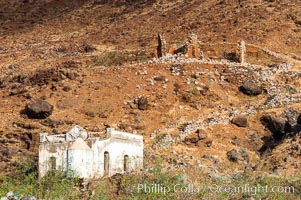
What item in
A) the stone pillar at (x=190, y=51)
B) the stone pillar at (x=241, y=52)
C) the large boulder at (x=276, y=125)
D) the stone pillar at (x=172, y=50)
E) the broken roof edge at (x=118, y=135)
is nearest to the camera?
the broken roof edge at (x=118, y=135)

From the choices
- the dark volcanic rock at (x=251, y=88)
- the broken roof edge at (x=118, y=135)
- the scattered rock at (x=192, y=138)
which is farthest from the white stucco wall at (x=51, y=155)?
the dark volcanic rock at (x=251, y=88)

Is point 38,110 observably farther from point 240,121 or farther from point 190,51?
point 190,51

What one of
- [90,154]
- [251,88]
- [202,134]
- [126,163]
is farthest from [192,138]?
[90,154]

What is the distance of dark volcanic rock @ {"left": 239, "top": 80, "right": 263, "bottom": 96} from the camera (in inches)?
1220

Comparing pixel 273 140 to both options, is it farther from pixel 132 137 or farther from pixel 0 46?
pixel 0 46

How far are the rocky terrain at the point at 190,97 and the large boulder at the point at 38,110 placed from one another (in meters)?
0.04

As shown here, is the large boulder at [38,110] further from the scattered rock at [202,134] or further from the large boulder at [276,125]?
the large boulder at [276,125]

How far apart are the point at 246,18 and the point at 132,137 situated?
22625mm

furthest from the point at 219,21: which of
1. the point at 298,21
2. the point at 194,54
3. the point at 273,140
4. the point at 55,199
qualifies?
the point at 55,199

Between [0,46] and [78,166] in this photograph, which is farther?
[0,46]

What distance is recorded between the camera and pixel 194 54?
34750 mm

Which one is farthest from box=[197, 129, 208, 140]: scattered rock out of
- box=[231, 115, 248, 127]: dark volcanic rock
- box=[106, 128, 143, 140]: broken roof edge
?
box=[106, 128, 143, 140]: broken roof edge

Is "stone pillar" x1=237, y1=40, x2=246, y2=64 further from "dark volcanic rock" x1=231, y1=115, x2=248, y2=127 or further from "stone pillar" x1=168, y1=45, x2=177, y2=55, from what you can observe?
"dark volcanic rock" x1=231, y1=115, x2=248, y2=127

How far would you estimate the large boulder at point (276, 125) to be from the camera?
2684cm
